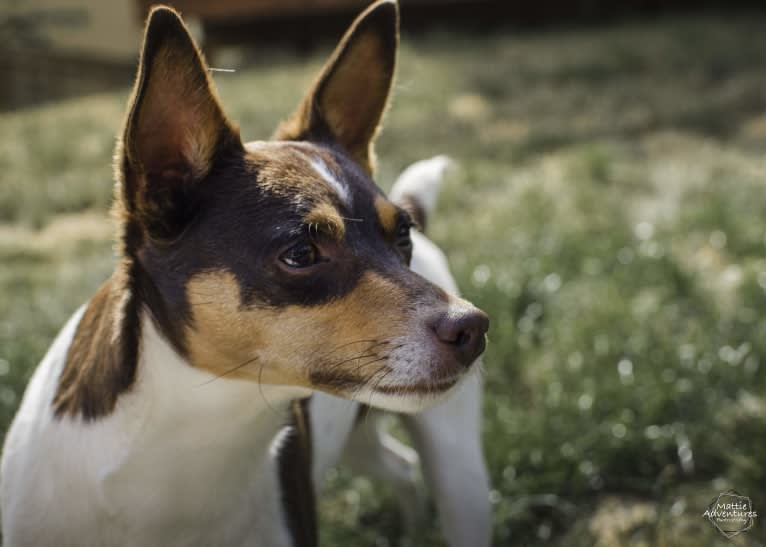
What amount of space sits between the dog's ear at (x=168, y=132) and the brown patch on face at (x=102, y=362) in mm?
246

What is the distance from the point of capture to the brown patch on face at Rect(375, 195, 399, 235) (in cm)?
217

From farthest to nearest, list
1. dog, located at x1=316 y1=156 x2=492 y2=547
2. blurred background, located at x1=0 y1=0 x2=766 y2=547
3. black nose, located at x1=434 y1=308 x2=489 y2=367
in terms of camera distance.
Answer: blurred background, located at x1=0 y1=0 x2=766 y2=547 < dog, located at x1=316 y1=156 x2=492 y2=547 < black nose, located at x1=434 y1=308 x2=489 y2=367

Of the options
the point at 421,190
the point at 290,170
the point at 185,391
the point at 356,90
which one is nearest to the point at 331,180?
the point at 290,170

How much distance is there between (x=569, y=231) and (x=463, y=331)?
3.09m

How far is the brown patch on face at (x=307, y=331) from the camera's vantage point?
A: 1922 millimetres

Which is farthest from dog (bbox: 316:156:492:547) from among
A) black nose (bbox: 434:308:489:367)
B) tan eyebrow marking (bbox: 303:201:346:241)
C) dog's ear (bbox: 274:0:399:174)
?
black nose (bbox: 434:308:489:367)

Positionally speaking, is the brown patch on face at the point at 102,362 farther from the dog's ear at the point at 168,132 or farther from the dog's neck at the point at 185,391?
the dog's ear at the point at 168,132

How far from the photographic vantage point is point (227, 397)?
2.10 metres

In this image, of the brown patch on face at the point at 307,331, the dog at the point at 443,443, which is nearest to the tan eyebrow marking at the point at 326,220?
the brown patch on face at the point at 307,331

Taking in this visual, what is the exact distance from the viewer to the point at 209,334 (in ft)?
6.57

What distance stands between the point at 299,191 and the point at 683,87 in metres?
6.22

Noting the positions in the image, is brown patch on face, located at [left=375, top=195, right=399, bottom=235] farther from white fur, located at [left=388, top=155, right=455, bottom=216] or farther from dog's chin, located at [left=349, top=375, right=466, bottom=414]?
white fur, located at [left=388, top=155, right=455, bottom=216]

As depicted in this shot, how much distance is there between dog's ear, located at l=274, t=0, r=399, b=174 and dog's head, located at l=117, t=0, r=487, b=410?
0.37 m

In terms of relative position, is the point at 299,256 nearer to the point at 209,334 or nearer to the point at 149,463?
the point at 209,334
